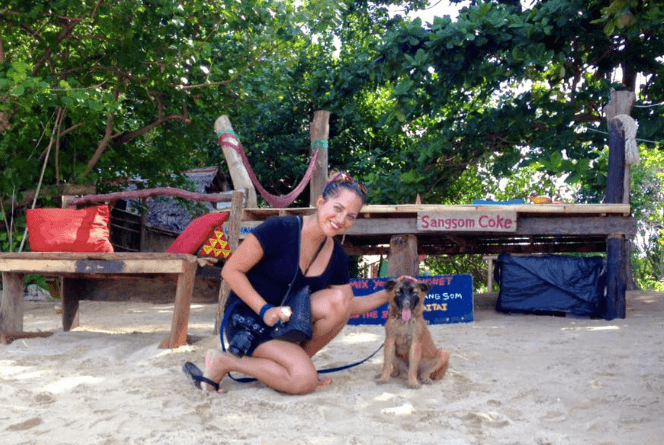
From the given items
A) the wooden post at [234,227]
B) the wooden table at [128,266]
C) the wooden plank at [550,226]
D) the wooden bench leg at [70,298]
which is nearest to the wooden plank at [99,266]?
the wooden table at [128,266]

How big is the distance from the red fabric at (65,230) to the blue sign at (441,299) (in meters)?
2.87

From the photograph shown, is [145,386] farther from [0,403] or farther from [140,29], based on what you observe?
[140,29]

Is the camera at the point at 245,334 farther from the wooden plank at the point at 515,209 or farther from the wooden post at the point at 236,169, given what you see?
the wooden post at the point at 236,169

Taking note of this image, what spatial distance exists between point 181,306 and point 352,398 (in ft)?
6.94

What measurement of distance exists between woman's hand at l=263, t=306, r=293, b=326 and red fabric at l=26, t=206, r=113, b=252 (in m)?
2.69

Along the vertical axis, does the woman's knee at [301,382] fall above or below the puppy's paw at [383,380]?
above

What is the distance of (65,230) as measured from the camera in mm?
5652

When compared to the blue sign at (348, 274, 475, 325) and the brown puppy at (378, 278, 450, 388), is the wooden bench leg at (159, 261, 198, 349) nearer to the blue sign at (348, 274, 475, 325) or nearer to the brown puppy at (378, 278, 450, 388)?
the brown puppy at (378, 278, 450, 388)

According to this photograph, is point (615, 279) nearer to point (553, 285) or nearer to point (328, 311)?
point (553, 285)

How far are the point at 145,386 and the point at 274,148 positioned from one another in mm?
13096

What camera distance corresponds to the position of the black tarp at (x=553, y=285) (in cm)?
811

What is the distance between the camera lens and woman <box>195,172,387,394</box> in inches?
147

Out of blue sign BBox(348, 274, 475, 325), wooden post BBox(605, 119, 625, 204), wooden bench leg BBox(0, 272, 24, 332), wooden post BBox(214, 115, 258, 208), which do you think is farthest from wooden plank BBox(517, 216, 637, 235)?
wooden bench leg BBox(0, 272, 24, 332)

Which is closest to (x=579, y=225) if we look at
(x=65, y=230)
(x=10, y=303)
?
(x=65, y=230)
